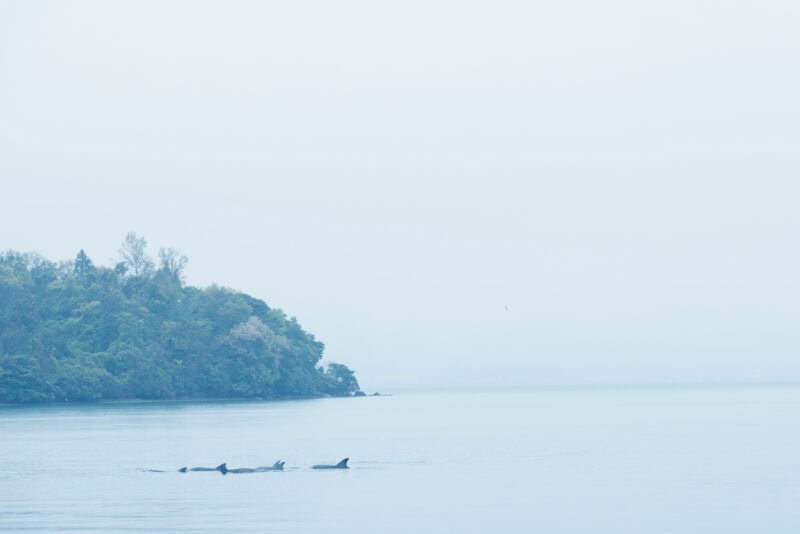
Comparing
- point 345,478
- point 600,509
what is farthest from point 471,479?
point 600,509

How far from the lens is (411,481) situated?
142 feet

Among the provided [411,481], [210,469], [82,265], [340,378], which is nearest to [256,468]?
[210,469]

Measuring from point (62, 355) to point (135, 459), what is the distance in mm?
83922

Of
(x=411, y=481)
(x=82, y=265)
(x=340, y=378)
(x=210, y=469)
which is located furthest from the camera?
(x=340, y=378)

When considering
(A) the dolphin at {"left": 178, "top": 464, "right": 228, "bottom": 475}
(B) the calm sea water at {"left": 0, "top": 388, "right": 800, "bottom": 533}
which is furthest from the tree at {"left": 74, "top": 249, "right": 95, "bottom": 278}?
(A) the dolphin at {"left": 178, "top": 464, "right": 228, "bottom": 475}

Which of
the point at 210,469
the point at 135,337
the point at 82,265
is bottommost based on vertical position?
the point at 210,469

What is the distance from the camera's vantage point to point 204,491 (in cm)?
4025

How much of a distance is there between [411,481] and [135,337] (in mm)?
103223

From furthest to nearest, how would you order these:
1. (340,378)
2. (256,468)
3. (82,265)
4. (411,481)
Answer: (340,378) → (82,265) → (256,468) → (411,481)

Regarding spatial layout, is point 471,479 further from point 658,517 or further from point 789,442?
point 789,442

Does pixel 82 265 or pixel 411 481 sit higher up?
pixel 82 265

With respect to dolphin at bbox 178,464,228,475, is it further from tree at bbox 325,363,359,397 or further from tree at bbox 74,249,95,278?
tree at bbox 325,363,359,397

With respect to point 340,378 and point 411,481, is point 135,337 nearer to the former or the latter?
point 340,378

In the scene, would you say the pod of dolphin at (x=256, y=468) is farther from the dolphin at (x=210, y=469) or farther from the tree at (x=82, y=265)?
the tree at (x=82, y=265)
